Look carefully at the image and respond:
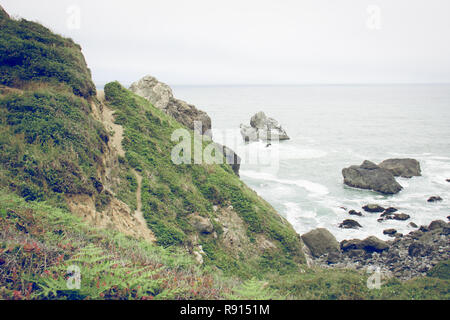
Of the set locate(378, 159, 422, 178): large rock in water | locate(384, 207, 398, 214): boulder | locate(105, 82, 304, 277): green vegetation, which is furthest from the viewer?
locate(378, 159, 422, 178): large rock in water

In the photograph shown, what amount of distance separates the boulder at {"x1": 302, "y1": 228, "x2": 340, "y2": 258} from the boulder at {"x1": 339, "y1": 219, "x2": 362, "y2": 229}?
5415 millimetres

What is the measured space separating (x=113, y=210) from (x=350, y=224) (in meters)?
25.5

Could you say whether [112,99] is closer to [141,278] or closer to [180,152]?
[180,152]

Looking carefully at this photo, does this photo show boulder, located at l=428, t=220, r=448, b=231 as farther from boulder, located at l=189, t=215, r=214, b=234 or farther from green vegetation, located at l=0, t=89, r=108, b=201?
green vegetation, located at l=0, t=89, r=108, b=201

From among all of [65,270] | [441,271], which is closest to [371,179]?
[441,271]

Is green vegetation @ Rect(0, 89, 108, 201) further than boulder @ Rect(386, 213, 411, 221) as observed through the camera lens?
No

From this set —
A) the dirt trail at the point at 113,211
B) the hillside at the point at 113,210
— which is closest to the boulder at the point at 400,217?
the hillside at the point at 113,210

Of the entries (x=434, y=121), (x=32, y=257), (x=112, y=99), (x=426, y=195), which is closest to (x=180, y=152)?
(x=112, y=99)

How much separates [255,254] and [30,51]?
20467 mm

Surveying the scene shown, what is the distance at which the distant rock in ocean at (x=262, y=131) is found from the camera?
75.3 meters

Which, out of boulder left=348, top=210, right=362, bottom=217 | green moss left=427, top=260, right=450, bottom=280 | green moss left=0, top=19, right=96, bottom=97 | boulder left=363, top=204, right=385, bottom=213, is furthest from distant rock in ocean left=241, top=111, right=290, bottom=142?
green moss left=427, top=260, right=450, bottom=280

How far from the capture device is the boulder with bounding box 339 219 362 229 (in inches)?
1238

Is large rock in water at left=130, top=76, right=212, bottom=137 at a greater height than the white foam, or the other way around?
large rock in water at left=130, top=76, right=212, bottom=137

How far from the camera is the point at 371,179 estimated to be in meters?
42.1
